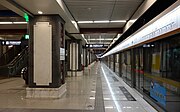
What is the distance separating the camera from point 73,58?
16.0 metres

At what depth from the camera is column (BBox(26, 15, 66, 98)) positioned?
6.95m

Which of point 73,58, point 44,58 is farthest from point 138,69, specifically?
point 73,58

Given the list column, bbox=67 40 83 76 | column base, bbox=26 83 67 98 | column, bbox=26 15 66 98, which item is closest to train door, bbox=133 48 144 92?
column, bbox=26 15 66 98

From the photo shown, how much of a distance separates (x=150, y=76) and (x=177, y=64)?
11.2ft

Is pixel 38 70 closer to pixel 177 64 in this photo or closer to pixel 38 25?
pixel 38 25

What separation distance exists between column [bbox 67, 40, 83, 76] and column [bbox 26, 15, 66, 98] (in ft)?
28.9

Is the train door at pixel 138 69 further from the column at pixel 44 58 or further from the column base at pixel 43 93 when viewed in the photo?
the column base at pixel 43 93

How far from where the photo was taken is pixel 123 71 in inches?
619

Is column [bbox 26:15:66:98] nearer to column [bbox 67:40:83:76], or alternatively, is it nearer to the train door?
the train door

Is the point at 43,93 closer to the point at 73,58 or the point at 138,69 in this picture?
the point at 138,69

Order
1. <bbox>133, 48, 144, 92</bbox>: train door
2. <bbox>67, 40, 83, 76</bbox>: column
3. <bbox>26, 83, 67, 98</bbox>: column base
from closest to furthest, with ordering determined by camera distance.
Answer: <bbox>26, 83, 67, 98</bbox>: column base, <bbox>133, 48, 144, 92</bbox>: train door, <bbox>67, 40, 83, 76</bbox>: column

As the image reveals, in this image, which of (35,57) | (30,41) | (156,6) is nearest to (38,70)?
(35,57)

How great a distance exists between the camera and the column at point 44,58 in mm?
6952

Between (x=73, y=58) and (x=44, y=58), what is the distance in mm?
8993
